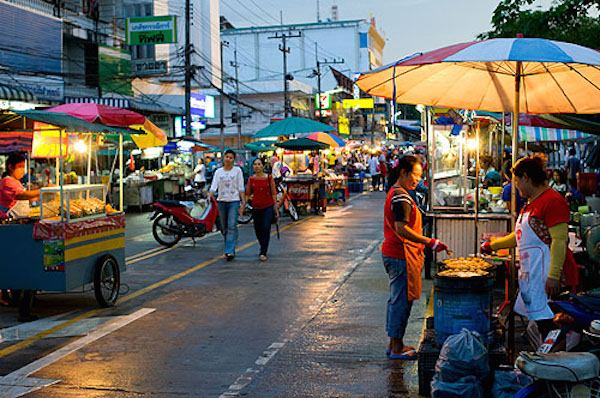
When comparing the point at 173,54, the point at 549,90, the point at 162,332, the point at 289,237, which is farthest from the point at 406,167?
the point at 173,54

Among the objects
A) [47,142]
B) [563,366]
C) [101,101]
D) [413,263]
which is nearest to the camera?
[563,366]

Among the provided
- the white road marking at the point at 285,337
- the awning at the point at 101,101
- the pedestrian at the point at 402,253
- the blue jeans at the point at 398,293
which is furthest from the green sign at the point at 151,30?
the blue jeans at the point at 398,293

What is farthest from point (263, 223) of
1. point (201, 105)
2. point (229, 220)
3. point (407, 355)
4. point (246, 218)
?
point (201, 105)

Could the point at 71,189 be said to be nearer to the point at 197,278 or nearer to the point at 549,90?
the point at 197,278

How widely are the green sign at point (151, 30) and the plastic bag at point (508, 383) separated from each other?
94.4 feet

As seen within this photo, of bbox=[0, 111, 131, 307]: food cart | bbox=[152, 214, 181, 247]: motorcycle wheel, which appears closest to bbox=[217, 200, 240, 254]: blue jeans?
bbox=[152, 214, 181, 247]: motorcycle wheel

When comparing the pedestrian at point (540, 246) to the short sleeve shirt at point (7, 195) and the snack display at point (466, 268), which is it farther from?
the short sleeve shirt at point (7, 195)

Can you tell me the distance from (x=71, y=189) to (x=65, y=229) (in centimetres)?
56

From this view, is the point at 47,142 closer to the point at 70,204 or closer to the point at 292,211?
the point at 70,204

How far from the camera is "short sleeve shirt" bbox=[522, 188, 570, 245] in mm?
5102

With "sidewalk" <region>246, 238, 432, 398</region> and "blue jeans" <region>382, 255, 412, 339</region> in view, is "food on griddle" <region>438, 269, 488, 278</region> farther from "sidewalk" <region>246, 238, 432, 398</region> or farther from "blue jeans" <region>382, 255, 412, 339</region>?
"sidewalk" <region>246, 238, 432, 398</region>

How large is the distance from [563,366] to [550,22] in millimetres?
17221

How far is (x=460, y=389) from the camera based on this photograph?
4.79 meters

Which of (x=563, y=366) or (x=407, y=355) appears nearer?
(x=563, y=366)
